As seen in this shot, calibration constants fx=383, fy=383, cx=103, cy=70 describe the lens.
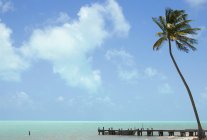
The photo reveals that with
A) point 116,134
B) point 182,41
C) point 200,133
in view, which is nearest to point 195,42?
point 182,41

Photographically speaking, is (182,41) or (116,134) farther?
(116,134)

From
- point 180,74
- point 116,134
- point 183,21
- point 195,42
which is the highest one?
point 183,21

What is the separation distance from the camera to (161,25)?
1588 inches

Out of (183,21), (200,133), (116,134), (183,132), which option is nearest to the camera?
(200,133)

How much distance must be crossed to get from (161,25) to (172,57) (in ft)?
11.7

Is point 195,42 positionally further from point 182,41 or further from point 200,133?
point 200,133

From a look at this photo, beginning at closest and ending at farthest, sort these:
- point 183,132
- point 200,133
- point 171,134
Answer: point 200,133, point 183,132, point 171,134

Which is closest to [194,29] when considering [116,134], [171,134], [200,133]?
[200,133]

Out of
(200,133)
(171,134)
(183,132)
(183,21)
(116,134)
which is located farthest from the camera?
(116,134)

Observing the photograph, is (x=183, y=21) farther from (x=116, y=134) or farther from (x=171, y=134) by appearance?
(x=116, y=134)

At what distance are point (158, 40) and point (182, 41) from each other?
253 centimetres

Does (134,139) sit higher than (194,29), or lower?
lower

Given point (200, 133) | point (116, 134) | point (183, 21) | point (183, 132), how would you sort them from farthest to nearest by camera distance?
point (116, 134), point (183, 132), point (183, 21), point (200, 133)

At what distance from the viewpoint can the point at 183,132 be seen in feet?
237
